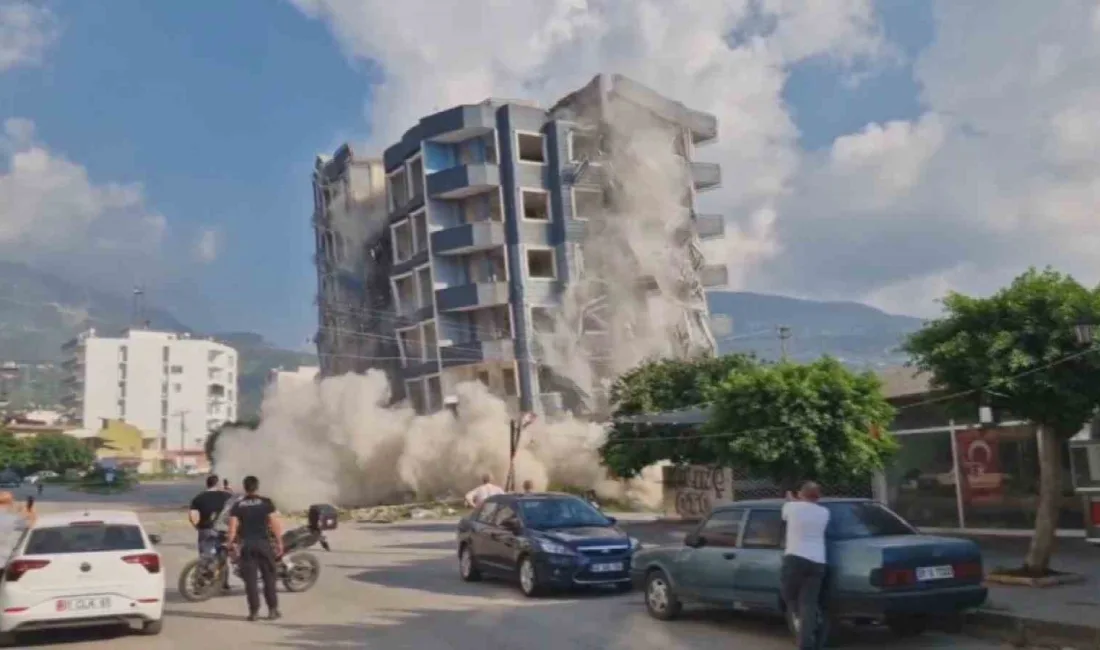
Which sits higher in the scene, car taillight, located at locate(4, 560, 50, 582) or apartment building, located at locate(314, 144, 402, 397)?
apartment building, located at locate(314, 144, 402, 397)

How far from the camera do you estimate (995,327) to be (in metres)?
13.9

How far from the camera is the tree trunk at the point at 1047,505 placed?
13820 millimetres

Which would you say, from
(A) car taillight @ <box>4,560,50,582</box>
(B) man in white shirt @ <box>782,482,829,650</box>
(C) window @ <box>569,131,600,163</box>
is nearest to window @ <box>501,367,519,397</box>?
(C) window @ <box>569,131,600,163</box>

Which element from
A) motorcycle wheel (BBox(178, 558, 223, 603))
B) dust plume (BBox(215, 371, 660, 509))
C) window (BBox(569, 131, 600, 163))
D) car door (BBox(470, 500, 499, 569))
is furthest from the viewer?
window (BBox(569, 131, 600, 163))

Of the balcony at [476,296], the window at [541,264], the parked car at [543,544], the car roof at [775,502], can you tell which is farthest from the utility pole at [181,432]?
the car roof at [775,502]

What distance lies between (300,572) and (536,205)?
4189 centimetres

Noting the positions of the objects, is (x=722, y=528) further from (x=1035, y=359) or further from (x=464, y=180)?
(x=464, y=180)

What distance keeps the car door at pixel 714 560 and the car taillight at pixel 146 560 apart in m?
6.15

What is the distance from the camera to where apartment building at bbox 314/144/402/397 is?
65500 mm

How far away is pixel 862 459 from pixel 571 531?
6.48m

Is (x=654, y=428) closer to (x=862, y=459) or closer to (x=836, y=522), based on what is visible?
(x=862, y=459)

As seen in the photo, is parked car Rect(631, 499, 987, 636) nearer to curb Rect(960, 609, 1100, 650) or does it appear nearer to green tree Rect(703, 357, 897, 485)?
curb Rect(960, 609, 1100, 650)

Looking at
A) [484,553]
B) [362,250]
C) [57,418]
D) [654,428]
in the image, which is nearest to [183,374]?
[57,418]

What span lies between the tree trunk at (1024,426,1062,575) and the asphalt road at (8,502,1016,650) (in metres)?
3.39
